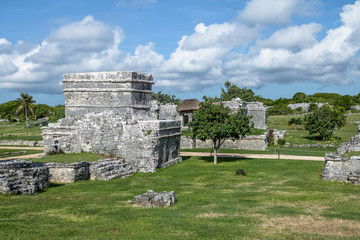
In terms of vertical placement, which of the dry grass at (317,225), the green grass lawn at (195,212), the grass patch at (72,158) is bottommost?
the dry grass at (317,225)

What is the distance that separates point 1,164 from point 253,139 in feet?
85.9

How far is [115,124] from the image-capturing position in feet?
77.5

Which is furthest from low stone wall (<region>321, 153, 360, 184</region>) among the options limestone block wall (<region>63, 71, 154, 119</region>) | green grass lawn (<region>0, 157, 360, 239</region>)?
limestone block wall (<region>63, 71, 154, 119</region>)

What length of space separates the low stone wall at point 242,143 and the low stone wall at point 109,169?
1535 cm

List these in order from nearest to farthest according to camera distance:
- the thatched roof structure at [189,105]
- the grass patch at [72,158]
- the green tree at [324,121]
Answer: the grass patch at [72,158] → the green tree at [324,121] → the thatched roof structure at [189,105]

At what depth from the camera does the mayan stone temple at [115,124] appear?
2305 centimetres

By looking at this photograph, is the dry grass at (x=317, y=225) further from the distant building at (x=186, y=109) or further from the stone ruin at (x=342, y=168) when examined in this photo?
the distant building at (x=186, y=109)

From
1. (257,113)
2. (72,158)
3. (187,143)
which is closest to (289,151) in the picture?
(257,113)

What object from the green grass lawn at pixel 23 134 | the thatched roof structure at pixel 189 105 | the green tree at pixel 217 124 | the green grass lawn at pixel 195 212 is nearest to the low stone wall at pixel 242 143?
the thatched roof structure at pixel 189 105

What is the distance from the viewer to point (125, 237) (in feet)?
31.3

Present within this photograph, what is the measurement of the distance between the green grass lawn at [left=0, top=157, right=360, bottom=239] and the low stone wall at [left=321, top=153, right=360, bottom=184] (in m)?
0.70

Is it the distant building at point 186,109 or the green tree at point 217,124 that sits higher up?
the distant building at point 186,109

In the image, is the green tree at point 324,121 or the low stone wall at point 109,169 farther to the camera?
the green tree at point 324,121

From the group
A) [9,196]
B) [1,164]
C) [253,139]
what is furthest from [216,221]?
[253,139]
